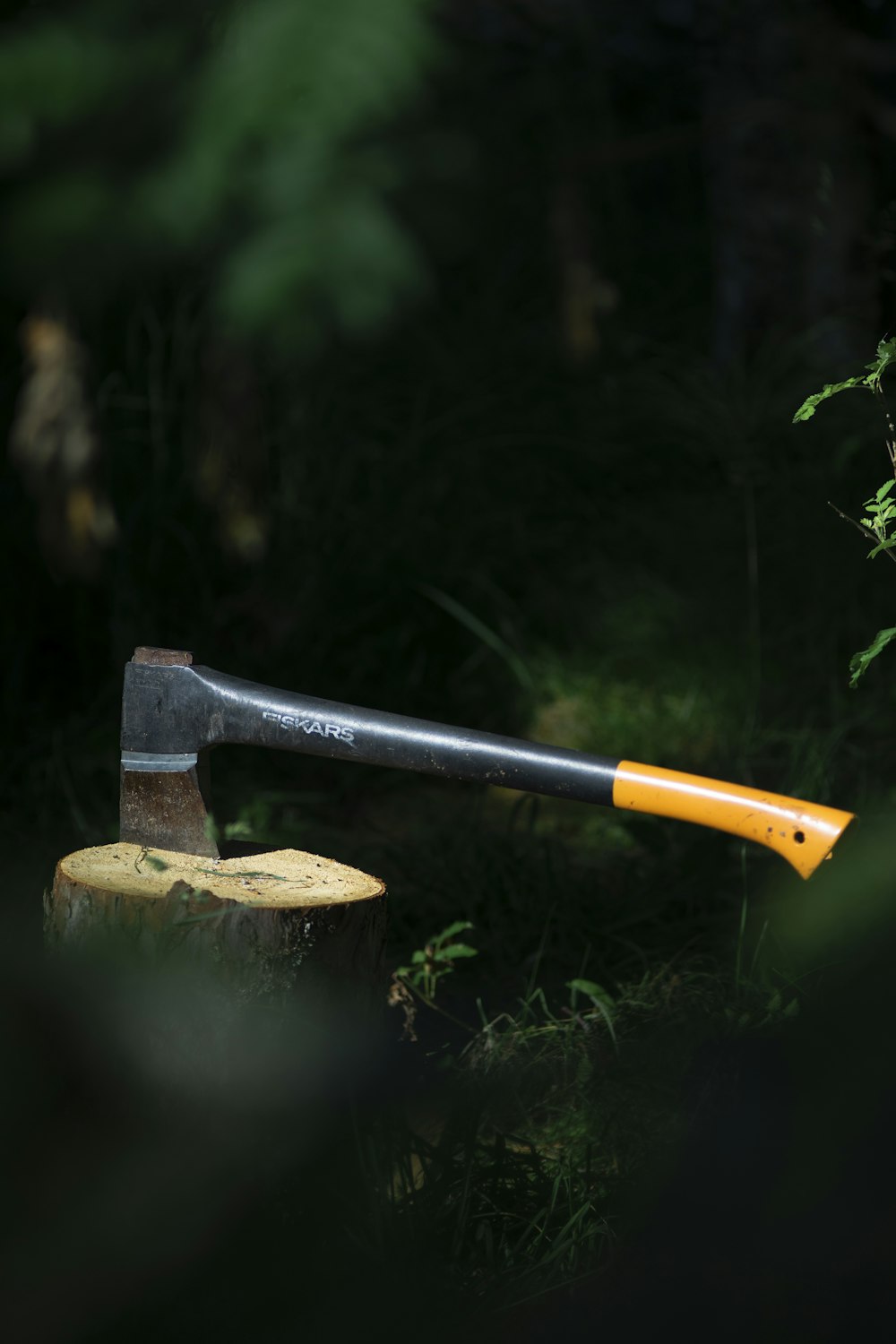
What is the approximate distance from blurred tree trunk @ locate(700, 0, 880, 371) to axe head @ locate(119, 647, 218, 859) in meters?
2.58

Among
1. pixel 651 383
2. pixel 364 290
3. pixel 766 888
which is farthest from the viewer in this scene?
pixel 651 383

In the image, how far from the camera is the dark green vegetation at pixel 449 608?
175cm

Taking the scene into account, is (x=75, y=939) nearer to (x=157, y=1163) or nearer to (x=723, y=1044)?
(x=157, y=1163)

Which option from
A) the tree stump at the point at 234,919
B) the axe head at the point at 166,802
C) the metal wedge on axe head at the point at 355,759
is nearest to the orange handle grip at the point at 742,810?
the metal wedge on axe head at the point at 355,759

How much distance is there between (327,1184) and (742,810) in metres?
0.73

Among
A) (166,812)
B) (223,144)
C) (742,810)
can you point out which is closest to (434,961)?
(166,812)

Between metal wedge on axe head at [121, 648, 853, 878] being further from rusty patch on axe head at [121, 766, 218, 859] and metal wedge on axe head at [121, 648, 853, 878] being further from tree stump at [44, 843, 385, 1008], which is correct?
tree stump at [44, 843, 385, 1008]

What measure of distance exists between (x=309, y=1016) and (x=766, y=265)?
3600mm

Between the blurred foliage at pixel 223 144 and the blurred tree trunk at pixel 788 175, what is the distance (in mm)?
2101

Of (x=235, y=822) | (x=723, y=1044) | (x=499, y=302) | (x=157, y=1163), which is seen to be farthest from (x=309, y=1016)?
(x=499, y=302)

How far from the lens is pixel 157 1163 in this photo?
1821mm

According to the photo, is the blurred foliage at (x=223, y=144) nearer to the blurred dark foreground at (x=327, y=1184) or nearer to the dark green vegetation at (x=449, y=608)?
the dark green vegetation at (x=449, y=608)

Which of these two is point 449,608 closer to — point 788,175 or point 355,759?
point 355,759

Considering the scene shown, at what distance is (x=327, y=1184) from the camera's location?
176 cm
